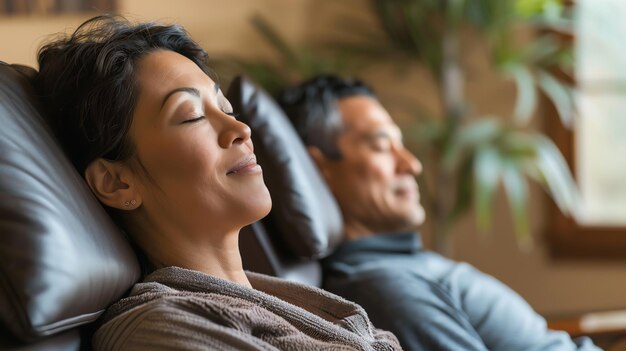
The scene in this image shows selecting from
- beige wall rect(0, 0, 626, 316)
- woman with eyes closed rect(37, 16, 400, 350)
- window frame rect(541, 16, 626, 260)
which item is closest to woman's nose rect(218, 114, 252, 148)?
woman with eyes closed rect(37, 16, 400, 350)

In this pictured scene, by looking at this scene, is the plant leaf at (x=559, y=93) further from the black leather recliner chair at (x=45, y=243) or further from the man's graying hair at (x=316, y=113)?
the black leather recliner chair at (x=45, y=243)

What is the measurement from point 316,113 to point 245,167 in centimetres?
90

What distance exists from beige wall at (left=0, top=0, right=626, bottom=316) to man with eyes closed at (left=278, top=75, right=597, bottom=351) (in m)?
1.34

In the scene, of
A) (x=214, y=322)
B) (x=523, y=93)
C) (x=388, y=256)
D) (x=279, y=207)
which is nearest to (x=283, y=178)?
(x=279, y=207)

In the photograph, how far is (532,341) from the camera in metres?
1.77

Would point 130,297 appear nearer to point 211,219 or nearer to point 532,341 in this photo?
point 211,219

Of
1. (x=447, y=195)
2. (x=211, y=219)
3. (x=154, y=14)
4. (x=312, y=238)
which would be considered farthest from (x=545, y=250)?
(x=211, y=219)

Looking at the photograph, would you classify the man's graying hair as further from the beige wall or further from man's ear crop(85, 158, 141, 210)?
the beige wall

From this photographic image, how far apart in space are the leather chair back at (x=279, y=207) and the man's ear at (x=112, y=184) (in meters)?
0.42

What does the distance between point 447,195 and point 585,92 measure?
2.29ft

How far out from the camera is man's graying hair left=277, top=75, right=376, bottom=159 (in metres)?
2.14

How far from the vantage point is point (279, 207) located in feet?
5.56

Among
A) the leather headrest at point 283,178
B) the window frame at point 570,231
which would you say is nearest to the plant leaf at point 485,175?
the window frame at point 570,231

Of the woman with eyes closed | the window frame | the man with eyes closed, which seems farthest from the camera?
the window frame
